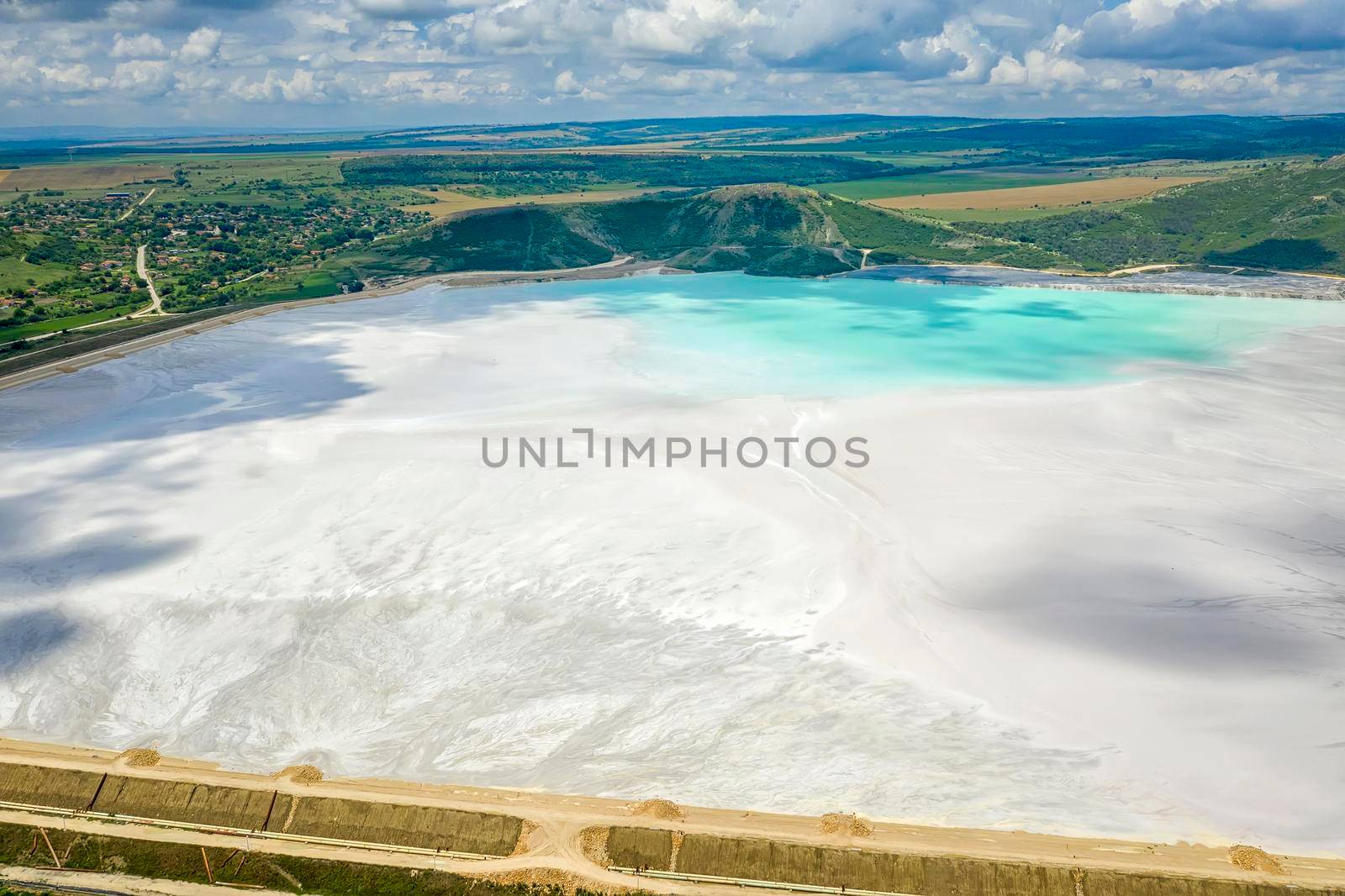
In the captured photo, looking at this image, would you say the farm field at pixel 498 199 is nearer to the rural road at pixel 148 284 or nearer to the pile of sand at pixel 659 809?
the rural road at pixel 148 284

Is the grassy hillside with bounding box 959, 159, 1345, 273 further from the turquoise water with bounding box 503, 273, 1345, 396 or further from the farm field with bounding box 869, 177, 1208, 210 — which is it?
the turquoise water with bounding box 503, 273, 1345, 396

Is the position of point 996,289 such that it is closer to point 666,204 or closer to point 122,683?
point 666,204

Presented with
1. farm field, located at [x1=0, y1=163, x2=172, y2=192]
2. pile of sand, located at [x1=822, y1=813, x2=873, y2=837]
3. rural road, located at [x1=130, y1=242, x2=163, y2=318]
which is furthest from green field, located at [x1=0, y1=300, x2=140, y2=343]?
farm field, located at [x1=0, y1=163, x2=172, y2=192]

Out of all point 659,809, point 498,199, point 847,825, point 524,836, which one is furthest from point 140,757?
point 498,199

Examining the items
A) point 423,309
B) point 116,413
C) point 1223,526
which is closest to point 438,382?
point 116,413

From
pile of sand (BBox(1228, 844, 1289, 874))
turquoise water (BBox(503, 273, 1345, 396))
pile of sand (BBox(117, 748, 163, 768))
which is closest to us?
pile of sand (BBox(1228, 844, 1289, 874))
